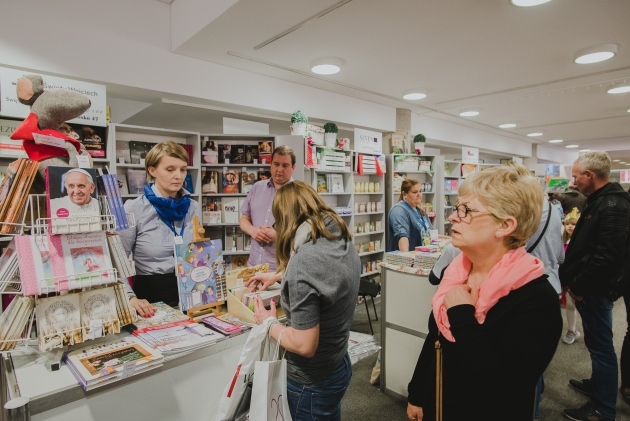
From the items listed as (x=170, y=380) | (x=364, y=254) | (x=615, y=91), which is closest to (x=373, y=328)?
(x=364, y=254)

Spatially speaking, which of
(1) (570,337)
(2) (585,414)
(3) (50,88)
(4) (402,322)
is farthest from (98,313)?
(1) (570,337)

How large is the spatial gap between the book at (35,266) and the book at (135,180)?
291 centimetres

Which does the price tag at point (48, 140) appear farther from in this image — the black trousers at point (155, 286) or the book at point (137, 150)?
the book at point (137, 150)

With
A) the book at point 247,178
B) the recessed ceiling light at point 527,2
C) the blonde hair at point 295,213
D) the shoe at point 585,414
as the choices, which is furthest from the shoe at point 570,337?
the book at point 247,178

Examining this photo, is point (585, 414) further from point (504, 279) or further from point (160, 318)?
point (160, 318)

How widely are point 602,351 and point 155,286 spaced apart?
3024mm

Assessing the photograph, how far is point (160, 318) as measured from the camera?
68.0 inches

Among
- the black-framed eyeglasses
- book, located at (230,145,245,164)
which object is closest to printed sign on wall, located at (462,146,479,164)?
book, located at (230,145,245,164)

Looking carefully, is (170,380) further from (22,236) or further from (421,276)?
(421,276)

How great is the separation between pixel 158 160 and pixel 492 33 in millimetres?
3140

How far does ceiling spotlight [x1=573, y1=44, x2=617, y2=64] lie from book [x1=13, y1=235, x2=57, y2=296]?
478 centimetres

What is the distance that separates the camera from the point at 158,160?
6.35ft

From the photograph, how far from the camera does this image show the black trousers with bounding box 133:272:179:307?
1.94 meters

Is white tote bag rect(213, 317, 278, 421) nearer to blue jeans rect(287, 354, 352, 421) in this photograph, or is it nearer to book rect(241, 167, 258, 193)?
blue jeans rect(287, 354, 352, 421)
